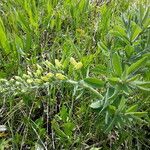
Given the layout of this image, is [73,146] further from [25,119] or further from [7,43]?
[7,43]

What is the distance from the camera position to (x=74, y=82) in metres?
1.34

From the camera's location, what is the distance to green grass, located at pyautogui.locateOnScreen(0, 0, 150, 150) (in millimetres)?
1354

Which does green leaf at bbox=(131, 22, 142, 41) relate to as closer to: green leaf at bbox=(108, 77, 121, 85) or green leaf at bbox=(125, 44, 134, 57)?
green leaf at bbox=(125, 44, 134, 57)

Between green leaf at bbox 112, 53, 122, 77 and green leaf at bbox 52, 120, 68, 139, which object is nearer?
green leaf at bbox 112, 53, 122, 77

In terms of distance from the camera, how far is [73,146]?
154cm

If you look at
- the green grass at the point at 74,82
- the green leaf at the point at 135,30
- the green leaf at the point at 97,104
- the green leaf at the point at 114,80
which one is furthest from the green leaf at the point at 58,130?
the green leaf at the point at 135,30

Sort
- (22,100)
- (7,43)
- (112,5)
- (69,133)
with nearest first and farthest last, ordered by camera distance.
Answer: (69,133) < (22,100) < (7,43) < (112,5)

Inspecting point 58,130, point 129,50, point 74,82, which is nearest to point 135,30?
point 129,50

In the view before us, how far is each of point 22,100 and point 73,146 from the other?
303 mm

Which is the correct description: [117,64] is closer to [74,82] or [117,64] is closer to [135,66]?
[135,66]

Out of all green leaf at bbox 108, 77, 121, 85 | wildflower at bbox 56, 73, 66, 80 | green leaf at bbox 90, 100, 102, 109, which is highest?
wildflower at bbox 56, 73, 66, 80

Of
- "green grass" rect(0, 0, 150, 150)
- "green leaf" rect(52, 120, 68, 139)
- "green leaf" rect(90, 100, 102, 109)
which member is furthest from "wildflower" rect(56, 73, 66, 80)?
"green leaf" rect(52, 120, 68, 139)

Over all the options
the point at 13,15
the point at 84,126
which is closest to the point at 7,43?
the point at 13,15

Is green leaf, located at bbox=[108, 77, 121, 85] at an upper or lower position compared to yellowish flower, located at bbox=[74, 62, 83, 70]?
lower
